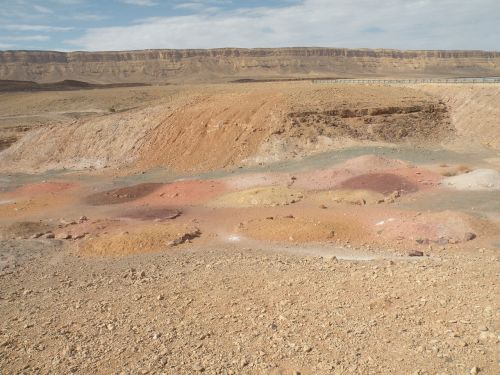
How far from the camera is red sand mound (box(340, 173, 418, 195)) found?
1903 centimetres

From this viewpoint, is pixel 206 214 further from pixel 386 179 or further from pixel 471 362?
pixel 471 362

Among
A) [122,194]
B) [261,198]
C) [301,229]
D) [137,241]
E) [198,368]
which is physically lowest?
[122,194]

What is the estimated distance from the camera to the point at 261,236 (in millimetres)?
15102

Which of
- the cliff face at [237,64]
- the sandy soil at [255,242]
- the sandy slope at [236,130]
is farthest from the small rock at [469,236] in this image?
the cliff face at [237,64]

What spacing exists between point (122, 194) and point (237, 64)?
13219 centimetres

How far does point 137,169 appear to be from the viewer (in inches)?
1081

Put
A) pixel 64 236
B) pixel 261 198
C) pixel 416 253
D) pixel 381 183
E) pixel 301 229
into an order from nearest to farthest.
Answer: pixel 416 253, pixel 301 229, pixel 64 236, pixel 261 198, pixel 381 183

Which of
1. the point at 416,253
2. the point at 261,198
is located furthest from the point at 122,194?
the point at 416,253

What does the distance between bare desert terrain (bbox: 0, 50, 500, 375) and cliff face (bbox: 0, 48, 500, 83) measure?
104180 millimetres

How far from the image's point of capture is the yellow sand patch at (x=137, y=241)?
565 inches

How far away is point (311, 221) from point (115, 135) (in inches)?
785

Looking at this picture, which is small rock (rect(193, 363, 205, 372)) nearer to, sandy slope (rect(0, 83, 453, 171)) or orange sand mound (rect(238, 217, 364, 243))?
orange sand mound (rect(238, 217, 364, 243))

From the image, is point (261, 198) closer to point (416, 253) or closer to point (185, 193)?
point (185, 193)

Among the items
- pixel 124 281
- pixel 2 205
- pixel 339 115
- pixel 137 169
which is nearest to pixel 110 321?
pixel 124 281
